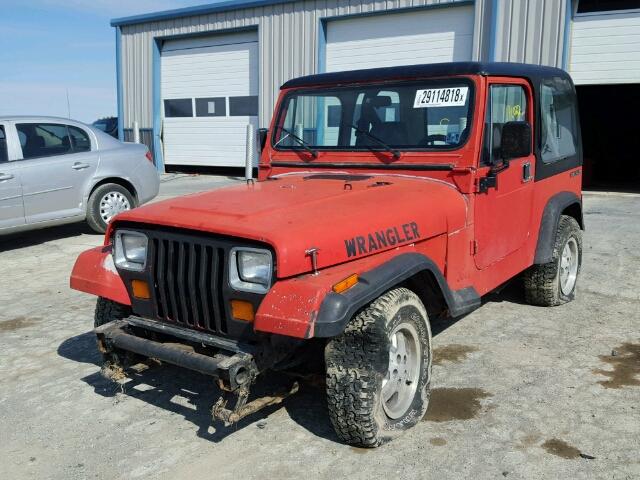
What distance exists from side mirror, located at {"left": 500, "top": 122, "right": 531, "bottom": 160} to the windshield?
0.24 meters

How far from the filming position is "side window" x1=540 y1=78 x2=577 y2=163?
4973 mm

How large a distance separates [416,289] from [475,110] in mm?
1224

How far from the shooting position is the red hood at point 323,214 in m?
3.00

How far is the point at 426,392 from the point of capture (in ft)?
11.4

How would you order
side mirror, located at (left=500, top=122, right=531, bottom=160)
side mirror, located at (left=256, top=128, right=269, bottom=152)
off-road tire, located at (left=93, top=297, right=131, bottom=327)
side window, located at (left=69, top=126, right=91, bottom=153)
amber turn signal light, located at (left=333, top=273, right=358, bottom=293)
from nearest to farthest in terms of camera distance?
amber turn signal light, located at (left=333, top=273, right=358, bottom=293), off-road tire, located at (left=93, top=297, right=131, bottom=327), side mirror, located at (left=500, top=122, right=531, bottom=160), side mirror, located at (left=256, top=128, right=269, bottom=152), side window, located at (left=69, top=126, right=91, bottom=153)

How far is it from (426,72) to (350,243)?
5.31 feet

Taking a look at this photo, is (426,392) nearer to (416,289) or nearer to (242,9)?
(416,289)

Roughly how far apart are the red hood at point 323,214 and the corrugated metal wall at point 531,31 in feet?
31.7

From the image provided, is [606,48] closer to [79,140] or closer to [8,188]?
[79,140]

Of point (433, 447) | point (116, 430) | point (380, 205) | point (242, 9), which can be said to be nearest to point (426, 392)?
point (433, 447)

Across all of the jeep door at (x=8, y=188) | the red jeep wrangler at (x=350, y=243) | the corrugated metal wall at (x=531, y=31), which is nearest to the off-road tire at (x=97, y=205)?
the jeep door at (x=8, y=188)

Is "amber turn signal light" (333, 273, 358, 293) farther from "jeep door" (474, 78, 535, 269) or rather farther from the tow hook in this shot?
"jeep door" (474, 78, 535, 269)

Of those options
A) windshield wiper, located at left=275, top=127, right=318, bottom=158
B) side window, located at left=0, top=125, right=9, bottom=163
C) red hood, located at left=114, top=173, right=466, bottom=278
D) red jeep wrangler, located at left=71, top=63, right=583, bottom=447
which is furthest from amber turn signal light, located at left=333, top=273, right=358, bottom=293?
side window, located at left=0, top=125, right=9, bottom=163

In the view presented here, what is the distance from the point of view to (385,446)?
3213mm
